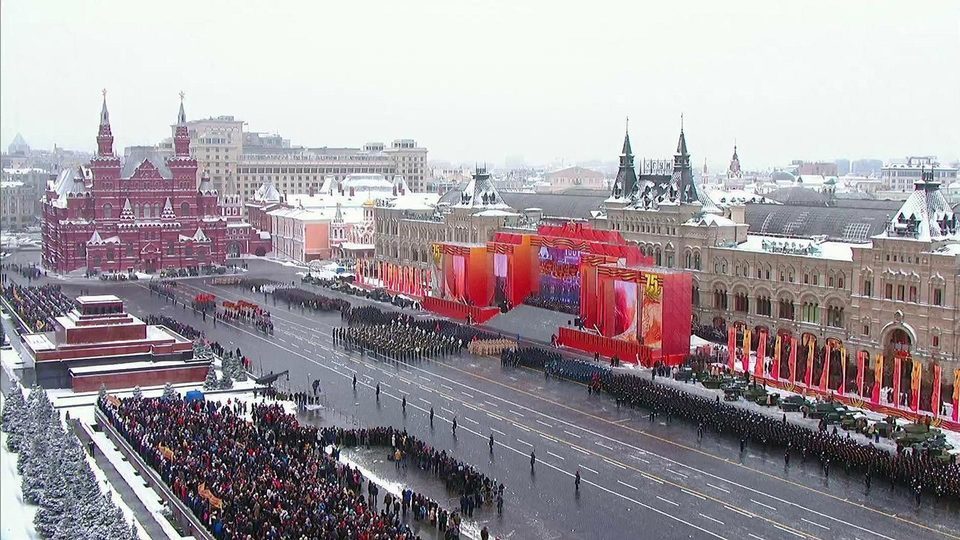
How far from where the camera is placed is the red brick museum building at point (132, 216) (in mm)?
82812

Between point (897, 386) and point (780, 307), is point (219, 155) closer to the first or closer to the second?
point (780, 307)

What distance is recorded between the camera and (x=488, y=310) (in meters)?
58.6

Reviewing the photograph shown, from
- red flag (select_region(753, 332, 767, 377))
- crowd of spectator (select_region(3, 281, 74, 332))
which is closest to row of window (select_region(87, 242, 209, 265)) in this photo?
crowd of spectator (select_region(3, 281, 74, 332))

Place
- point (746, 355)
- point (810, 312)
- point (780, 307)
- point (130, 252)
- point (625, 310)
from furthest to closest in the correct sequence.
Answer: point (130, 252) < point (780, 307) < point (810, 312) < point (625, 310) < point (746, 355)

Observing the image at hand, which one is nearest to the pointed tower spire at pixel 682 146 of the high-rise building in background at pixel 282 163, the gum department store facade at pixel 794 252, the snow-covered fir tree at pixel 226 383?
the gum department store facade at pixel 794 252

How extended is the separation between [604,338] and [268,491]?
25207mm

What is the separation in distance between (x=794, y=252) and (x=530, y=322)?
13.8 m

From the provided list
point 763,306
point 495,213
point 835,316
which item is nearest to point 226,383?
point 763,306

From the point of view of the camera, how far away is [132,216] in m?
84.2

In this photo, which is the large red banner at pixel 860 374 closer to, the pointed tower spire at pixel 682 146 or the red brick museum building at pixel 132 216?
the pointed tower spire at pixel 682 146

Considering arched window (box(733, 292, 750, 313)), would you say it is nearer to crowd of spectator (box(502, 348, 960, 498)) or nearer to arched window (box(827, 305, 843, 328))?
arched window (box(827, 305, 843, 328))

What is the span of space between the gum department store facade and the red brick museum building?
21.7 meters

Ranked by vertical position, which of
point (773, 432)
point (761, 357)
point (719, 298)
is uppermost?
point (719, 298)

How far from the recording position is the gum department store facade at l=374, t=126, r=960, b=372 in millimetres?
41625
